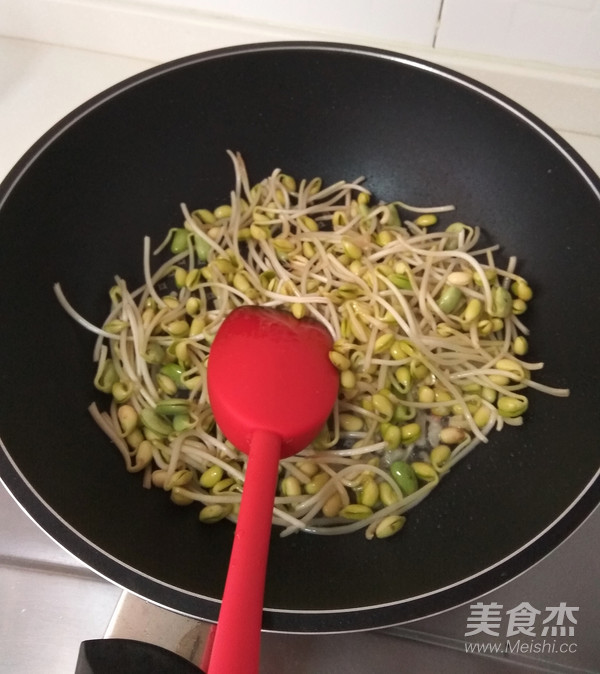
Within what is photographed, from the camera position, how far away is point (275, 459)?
0.92 m

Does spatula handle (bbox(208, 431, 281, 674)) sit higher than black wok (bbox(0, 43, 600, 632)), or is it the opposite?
black wok (bbox(0, 43, 600, 632))

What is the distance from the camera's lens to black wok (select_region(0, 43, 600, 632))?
85 centimetres

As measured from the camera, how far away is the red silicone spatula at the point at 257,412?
72 cm

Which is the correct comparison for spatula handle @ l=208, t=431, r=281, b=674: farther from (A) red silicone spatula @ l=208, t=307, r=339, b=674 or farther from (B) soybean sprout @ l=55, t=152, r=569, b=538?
(B) soybean sprout @ l=55, t=152, r=569, b=538

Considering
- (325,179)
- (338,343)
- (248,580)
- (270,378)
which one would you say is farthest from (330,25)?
(248,580)

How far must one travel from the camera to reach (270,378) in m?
1.02

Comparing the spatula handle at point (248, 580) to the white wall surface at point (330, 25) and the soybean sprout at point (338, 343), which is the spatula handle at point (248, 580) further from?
the white wall surface at point (330, 25)

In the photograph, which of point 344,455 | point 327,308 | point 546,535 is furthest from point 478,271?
point 546,535

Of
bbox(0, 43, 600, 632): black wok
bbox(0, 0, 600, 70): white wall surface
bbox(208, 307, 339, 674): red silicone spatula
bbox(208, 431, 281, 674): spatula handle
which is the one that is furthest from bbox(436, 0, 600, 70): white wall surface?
bbox(208, 431, 281, 674): spatula handle

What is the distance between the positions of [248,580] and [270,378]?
13.9 inches

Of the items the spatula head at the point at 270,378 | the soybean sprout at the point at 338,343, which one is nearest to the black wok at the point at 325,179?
the soybean sprout at the point at 338,343

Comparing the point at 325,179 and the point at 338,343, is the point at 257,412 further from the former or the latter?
the point at 325,179

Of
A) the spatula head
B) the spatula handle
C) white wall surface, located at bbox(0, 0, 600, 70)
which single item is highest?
white wall surface, located at bbox(0, 0, 600, 70)

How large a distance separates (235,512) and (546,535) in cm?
48
